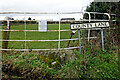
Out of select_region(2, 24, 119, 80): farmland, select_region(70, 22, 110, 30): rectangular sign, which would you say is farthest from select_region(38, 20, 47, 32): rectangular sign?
select_region(70, 22, 110, 30): rectangular sign

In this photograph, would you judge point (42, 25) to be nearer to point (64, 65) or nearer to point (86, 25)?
point (86, 25)

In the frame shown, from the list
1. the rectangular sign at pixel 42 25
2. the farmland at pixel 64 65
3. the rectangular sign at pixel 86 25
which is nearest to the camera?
the farmland at pixel 64 65

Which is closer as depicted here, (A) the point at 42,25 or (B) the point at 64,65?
(B) the point at 64,65

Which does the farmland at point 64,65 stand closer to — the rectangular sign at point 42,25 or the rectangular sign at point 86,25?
the rectangular sign at point 86,25

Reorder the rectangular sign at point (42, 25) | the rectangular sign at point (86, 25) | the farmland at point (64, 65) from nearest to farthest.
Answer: the farmland at point (64, 65) < the rectangular sign at point (86, 25) < the rectangular sign at point (42, 25)

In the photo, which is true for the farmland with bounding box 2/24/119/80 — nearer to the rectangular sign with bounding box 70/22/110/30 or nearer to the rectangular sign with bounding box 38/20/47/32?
the rectangular sign with bounding box 70/22/110/30

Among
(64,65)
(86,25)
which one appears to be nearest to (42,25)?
(86,25)

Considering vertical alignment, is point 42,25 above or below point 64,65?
above

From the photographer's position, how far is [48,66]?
5328 millimetres

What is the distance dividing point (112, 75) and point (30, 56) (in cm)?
324

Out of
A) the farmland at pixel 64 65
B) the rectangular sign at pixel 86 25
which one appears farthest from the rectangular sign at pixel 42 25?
the rectangular sign at pixel 86 25

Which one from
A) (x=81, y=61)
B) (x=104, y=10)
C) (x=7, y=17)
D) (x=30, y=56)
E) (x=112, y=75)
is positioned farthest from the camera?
(x=104, y=10)

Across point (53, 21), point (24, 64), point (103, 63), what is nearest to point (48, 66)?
point (24, 64)

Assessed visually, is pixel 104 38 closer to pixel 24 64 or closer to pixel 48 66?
pixel 48 66
